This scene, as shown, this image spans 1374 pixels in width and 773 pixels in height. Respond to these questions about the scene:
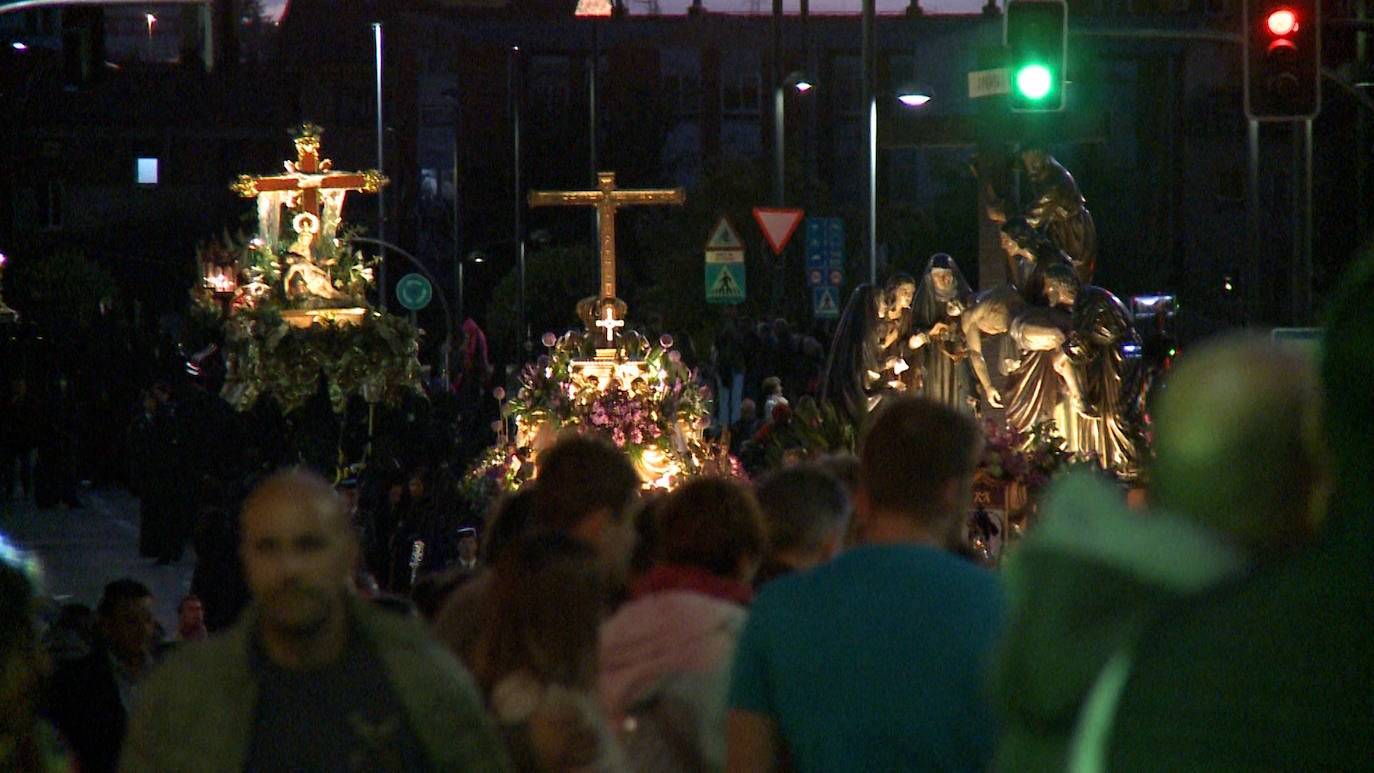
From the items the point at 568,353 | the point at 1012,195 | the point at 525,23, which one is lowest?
the point at 568,353

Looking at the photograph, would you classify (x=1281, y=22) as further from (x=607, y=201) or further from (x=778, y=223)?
(x=778, y=223)

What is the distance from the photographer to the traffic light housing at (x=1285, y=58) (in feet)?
44.1

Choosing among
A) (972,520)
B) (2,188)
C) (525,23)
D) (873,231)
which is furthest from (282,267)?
(525,23)

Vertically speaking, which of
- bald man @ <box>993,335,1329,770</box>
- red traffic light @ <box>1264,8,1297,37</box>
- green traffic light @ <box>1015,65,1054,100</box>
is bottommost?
bald man @ <box>993,335,1329,770</box>

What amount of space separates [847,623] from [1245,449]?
1.90m

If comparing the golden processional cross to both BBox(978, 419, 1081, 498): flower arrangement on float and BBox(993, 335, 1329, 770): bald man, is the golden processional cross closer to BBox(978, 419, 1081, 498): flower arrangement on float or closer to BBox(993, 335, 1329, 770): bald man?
BBox(978, 419, 1081, 498): flower arrangement on float

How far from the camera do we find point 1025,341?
15.9 m

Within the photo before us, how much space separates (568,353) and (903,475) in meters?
12.7

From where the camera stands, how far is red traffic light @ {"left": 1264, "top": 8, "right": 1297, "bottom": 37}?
1342 cm

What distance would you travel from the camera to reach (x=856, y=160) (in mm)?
69375

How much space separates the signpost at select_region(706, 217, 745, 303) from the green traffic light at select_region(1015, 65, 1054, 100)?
337 inches

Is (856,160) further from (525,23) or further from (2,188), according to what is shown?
(2,188)

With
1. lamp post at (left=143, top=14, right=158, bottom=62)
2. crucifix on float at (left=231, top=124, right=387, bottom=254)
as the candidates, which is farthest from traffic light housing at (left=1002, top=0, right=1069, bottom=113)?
lamp post at (left=143, top=14, right=158, bottom=62)

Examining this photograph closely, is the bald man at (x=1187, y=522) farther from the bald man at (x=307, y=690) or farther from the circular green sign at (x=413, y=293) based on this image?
the circular green sign at (x=413, y=293)
